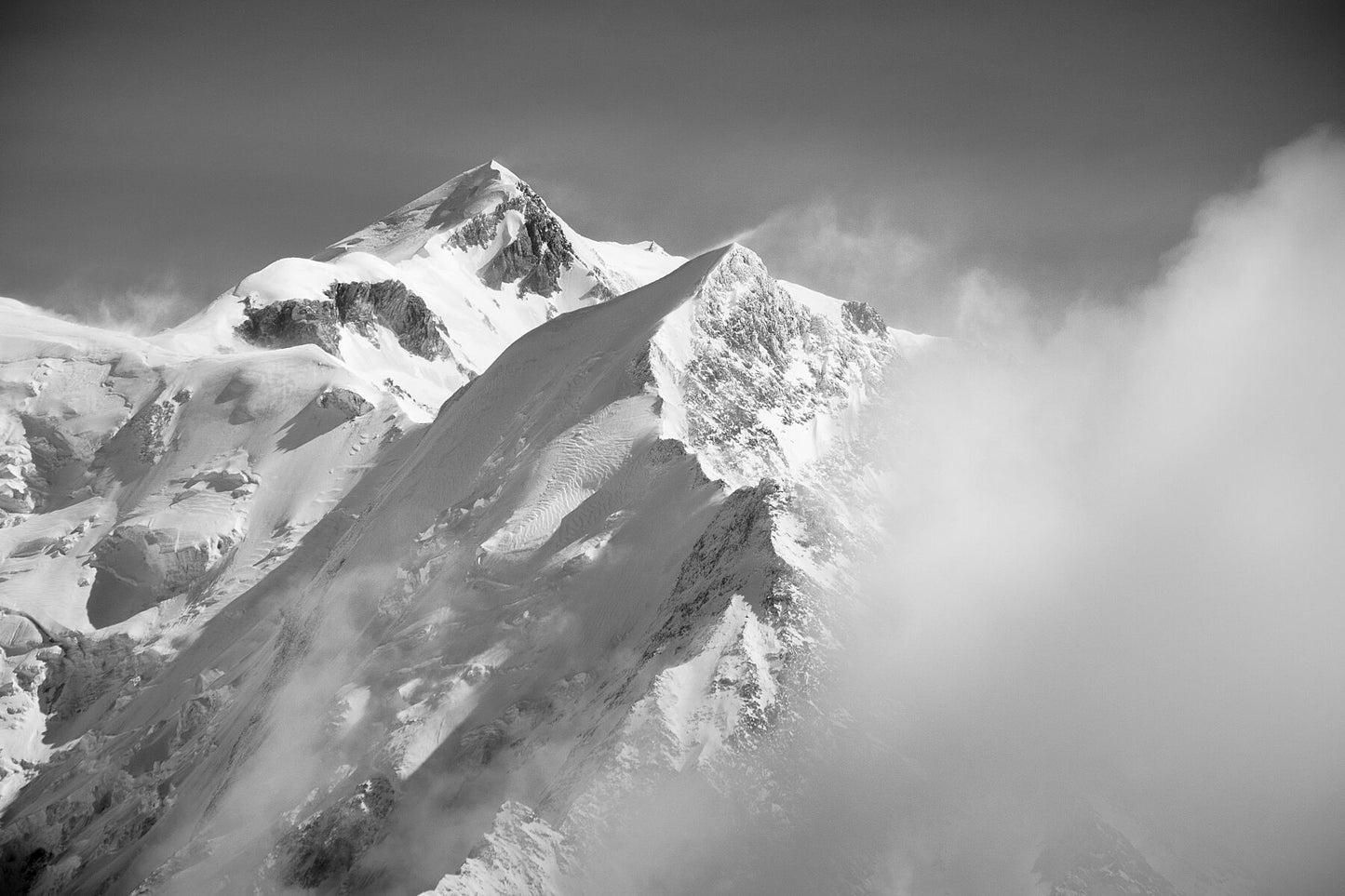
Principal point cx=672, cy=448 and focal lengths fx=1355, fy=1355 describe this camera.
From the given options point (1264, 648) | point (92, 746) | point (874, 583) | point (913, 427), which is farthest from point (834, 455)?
point (92, 746)

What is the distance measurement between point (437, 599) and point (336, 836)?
24551mm

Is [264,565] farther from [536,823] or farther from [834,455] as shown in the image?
[536,823]

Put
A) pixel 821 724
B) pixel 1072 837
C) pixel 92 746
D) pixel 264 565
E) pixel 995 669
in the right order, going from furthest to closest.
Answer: pixel 264 565
pixel 92 746
pixel 995 669
pixel 821 724
pixel 1072 837

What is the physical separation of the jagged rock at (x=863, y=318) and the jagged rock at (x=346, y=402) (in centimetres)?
6753

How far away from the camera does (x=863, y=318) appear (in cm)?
19112

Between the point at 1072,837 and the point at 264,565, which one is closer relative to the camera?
the point at 1072,837

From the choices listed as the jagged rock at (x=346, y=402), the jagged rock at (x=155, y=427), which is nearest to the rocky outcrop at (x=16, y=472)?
the jagged rock at (x=155, y=427)

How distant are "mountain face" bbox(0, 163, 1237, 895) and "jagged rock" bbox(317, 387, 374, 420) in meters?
0.91

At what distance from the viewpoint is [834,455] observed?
151 m

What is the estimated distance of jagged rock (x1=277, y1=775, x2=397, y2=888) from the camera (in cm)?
9438

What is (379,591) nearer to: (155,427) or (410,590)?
(410,590)

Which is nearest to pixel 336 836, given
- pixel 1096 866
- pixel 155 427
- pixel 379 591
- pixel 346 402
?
pixel 379 591

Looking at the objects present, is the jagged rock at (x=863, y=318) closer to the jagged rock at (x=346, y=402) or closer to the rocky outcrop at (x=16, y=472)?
the jagged rock at (x=346, y=402)

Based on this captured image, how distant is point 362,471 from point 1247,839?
117177mm
